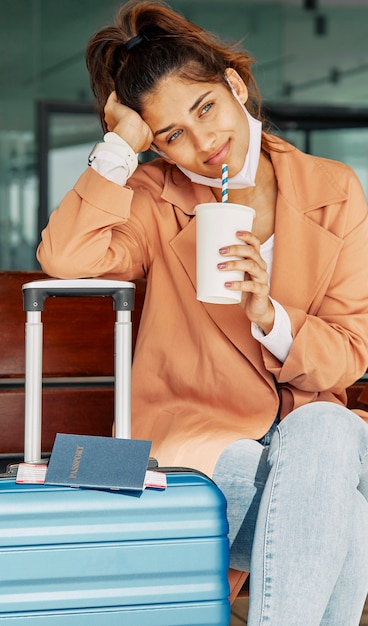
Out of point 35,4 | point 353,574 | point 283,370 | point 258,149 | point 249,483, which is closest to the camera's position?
point 353,574

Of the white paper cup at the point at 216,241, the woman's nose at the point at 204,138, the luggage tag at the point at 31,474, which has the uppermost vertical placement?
the woman's nose at the point at 204,138

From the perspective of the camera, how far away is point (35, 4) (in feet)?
20.8

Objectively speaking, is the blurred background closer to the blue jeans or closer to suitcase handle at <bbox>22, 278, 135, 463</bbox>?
suitcase handle at <bbox>22, 278, 135, 463</bbox>

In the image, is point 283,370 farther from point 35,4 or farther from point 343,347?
point 35,4

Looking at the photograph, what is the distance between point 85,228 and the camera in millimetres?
1762

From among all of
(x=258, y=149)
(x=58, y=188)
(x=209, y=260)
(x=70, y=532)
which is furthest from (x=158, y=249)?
(x=58, y=188)

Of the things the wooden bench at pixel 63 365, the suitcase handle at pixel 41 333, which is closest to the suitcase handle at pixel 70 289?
the suitcase handle at pixel 41 333

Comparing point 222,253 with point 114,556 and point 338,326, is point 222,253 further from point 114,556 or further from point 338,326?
point 114,556

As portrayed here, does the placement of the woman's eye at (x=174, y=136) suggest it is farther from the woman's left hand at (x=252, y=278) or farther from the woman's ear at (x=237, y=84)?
the woman's left hand at (x=252, y=278)

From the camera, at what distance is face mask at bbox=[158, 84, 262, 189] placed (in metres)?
1.84

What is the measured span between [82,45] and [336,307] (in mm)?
5119

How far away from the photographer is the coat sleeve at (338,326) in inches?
67.4

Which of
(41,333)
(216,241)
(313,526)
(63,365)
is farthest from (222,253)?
(63,365)

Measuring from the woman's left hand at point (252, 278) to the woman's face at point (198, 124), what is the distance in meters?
0.30
